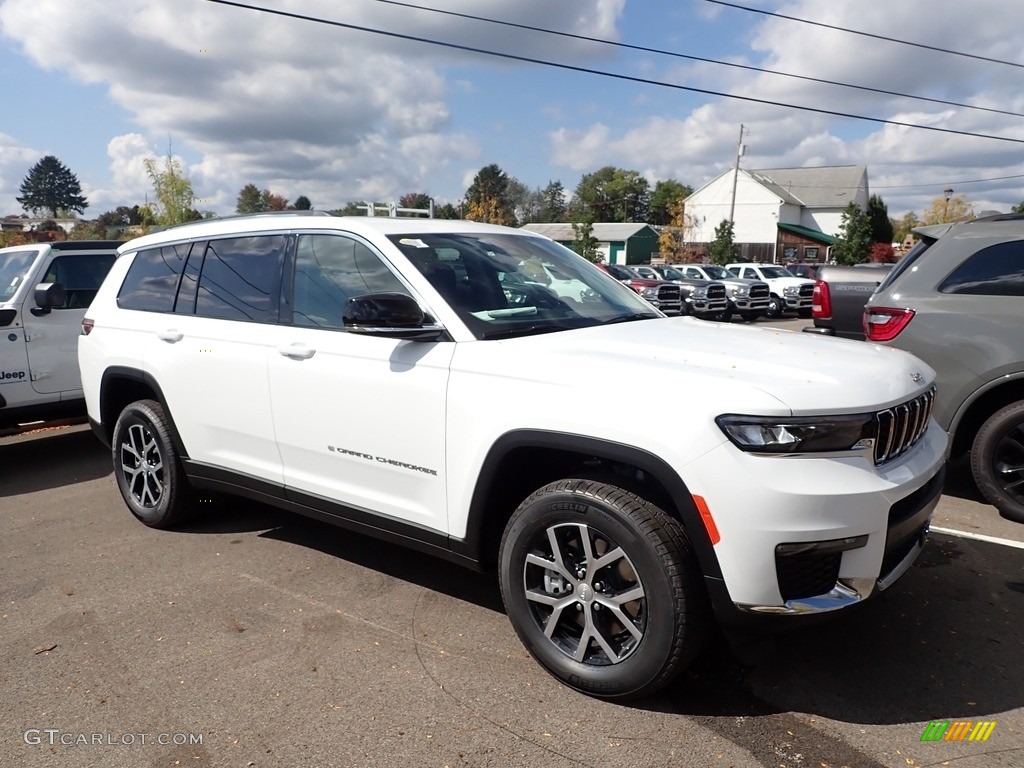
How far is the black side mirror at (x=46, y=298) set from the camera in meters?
6.76

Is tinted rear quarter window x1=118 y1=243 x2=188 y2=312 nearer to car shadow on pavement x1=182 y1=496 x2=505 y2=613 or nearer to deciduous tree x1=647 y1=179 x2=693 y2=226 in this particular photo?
car shadow on pavement x1=182 y1=496 x2=505 y2=613

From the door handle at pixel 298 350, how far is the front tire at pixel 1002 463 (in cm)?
422

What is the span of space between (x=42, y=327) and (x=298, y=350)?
4.35 meters

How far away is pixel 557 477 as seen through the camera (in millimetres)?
3236

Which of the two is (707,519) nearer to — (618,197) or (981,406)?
(981,406)

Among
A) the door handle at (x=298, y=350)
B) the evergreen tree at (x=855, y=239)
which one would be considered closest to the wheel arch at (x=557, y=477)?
the door handle at (x=298, y=350)

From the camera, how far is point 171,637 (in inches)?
140

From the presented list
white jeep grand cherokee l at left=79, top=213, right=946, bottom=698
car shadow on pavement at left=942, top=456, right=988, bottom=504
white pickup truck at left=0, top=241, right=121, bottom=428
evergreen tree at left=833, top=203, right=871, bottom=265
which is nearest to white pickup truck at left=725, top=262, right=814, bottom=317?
car shadow on pavement at left=942, top=456, right=988, bottom=504

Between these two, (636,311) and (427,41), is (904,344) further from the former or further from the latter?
(427,41)

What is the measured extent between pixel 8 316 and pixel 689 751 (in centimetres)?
657

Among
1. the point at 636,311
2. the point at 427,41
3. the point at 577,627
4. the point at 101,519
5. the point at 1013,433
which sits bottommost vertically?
the point at 101,519

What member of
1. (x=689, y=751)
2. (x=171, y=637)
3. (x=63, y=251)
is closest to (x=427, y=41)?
(x=63, y=251)

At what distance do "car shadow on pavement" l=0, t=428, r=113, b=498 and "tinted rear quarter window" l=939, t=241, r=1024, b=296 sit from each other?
22.4 ft

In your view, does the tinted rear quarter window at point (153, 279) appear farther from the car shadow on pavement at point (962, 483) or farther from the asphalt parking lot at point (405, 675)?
the car shadow on pavement at point (962, 483)
